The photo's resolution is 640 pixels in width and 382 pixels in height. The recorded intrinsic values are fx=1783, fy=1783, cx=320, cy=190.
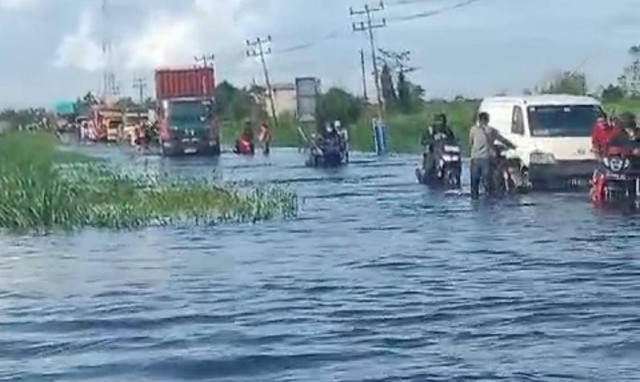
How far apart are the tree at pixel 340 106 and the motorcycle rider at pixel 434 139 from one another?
158 ft

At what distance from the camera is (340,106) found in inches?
3538

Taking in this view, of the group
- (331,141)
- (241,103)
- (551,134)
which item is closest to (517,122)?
(551,134)

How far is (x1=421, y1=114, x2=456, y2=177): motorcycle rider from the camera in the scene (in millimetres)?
36531

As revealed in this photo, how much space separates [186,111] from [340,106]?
22396 mm

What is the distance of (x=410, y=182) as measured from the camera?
134ft

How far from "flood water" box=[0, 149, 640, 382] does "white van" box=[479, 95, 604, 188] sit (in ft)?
15.1

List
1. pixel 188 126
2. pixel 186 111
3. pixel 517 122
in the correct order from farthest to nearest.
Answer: pixel 188 126, pixel 186 111, pixel 517 122

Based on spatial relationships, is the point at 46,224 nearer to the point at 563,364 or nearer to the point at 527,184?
the point at 527,184

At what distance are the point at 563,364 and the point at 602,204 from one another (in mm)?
17173

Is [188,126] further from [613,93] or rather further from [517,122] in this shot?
[517,122]

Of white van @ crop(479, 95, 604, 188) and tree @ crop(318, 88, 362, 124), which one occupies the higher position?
tree @ crop(318, 88, 362, 124)

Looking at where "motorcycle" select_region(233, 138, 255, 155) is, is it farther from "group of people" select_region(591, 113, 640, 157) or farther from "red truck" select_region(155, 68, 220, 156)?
"group of people" select_region(591, 113, 640, 157)

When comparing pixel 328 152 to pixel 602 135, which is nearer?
pixel 602 135

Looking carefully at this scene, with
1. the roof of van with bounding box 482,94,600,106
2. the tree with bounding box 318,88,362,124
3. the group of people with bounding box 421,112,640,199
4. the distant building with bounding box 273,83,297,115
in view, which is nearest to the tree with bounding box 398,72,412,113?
the tree with bounding box 318,88,362,124
